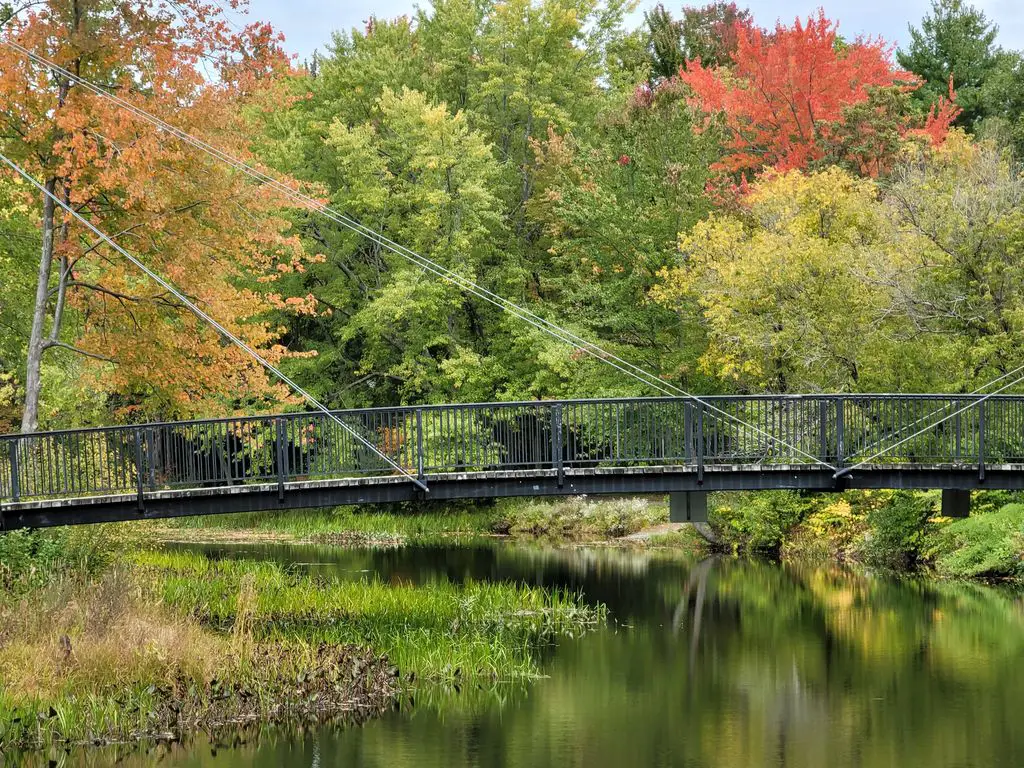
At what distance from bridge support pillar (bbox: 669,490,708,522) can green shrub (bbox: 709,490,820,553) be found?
462 inches

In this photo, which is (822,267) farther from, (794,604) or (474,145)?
(474,145)

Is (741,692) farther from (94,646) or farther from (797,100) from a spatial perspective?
(797,100)

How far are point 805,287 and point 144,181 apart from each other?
1534 cm

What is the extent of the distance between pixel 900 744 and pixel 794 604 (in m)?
9.49

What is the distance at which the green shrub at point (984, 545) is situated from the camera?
1049 inches

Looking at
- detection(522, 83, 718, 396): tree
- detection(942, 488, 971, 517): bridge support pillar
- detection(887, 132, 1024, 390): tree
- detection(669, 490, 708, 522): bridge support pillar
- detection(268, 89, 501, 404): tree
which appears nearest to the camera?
detection(669, 490, 708, 522): bridge support pillar

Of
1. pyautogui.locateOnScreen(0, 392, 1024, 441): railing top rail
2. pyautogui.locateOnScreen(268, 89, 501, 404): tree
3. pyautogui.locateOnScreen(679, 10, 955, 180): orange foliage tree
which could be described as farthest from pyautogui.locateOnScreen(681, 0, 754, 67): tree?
pyautogui.locateOnScreen(0, 392, 1024, 441): railing top rail

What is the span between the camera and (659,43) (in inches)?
2133

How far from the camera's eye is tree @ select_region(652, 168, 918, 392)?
29.0m

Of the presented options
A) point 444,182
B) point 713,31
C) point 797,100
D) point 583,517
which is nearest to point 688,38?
point 713,31

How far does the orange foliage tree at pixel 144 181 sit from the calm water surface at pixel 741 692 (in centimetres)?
695

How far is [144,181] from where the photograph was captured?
2230cm

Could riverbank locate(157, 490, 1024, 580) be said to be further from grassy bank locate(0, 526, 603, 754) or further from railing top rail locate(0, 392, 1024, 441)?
grassy bank locate(0, 526, 603, 754)

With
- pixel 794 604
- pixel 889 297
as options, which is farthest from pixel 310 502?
pixel 889 297
